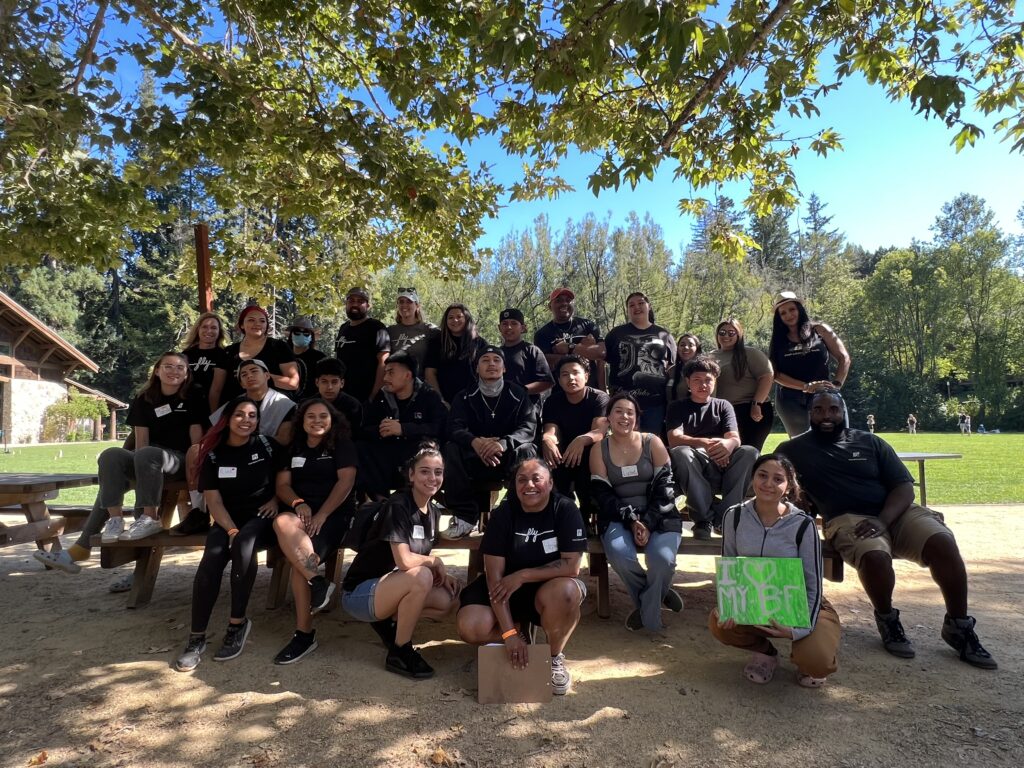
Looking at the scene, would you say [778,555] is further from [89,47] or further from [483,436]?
[89,47]

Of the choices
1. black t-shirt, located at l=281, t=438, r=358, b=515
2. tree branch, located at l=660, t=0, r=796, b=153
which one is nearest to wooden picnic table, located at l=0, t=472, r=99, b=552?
black t-shirt, located at l=281, t=438, r=358, b=515

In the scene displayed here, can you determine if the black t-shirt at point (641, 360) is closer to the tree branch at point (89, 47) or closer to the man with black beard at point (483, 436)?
the man with black beard at point (483, 436)

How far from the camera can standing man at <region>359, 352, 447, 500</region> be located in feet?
16.9

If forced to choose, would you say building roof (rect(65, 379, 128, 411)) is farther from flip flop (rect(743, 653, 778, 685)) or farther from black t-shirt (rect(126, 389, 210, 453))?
flip flop (rect(743, 653, 778, 685))

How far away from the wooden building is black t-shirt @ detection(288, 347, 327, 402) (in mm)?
27519

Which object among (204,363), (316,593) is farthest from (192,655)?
(204,363)

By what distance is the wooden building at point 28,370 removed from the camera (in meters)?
27.5

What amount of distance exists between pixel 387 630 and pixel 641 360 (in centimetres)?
351

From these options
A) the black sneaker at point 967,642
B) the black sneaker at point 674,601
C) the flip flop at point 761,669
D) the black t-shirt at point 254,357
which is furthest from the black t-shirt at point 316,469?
the black sneaker at point 967,642

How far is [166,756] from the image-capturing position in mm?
2889

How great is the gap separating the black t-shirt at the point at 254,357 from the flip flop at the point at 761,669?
4616 millimetres

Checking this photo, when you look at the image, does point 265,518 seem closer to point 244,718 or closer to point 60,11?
point 244,718

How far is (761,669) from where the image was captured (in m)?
3.60

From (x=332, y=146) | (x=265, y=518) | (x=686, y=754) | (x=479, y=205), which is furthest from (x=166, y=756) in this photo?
(x=479, y=205)
